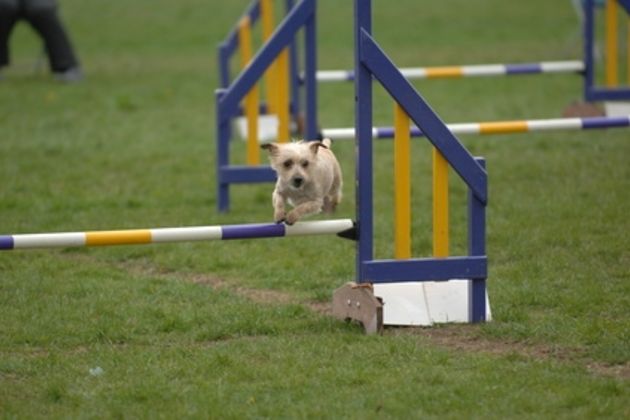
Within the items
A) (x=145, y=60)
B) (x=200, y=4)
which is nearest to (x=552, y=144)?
(x=145, y=60)

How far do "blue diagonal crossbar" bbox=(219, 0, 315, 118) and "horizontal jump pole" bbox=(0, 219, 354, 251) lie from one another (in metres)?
3.10

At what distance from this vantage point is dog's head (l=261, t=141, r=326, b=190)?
6738mm

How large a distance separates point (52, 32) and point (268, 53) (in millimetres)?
8450

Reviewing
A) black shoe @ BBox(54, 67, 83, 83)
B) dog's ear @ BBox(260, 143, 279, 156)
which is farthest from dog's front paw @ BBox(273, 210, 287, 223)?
black shoe @ BBox(54, 67, 83, 83)

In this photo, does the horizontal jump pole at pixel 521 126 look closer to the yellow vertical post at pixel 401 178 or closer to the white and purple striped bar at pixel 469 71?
the white and purple striped bar at pixel 469 71

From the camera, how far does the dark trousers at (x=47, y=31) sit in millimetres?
16984

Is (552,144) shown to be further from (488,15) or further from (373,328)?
(488,15)

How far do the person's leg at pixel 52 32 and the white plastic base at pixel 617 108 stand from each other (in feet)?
25.4

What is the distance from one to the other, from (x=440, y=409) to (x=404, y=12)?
19.7 meters

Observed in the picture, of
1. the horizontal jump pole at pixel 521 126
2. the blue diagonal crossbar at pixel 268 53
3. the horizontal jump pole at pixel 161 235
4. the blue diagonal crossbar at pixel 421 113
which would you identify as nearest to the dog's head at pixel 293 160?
the horizontal jump pole at pixel 161 235

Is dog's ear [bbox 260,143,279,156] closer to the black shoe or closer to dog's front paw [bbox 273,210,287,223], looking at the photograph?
dog's front paw [bbox 273,210,287,223]

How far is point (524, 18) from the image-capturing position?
2331 centimetres

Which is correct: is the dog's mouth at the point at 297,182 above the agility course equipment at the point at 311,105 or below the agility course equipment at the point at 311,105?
below

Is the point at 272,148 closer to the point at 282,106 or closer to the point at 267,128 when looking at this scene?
the point at 282,106
